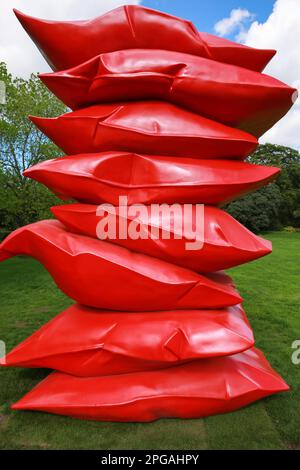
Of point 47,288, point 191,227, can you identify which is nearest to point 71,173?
point 191,227

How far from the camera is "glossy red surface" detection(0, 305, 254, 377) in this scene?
2.77 m

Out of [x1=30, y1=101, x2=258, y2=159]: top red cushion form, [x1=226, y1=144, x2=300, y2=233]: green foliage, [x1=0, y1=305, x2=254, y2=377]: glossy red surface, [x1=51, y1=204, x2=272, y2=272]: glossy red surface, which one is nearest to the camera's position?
[x1=0, y1=305, x2=254, y2=377]: glossy red surface

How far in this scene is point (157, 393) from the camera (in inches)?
110

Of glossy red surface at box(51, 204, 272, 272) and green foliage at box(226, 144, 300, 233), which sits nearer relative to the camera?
glossy red surface at box(51, 204, 272, 272)

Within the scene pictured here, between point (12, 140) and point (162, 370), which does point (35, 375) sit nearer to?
point (162, 370)

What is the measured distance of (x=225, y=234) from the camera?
2.95 m

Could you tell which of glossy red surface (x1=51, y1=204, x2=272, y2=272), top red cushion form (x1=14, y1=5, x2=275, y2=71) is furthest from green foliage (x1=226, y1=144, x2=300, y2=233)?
glossy red surface (x1=51, y1=204, x2=272, y2=272)

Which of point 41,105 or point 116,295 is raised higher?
point 41,105

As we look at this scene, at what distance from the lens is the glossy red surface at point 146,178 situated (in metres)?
2.95

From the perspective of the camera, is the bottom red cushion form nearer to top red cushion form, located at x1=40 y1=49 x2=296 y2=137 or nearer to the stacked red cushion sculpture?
the stacked red cushion sculpture

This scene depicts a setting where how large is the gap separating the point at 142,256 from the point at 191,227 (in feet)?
1.62

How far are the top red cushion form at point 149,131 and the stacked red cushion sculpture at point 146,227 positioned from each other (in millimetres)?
13

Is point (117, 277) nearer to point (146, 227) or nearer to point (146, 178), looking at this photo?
point (146, 227)

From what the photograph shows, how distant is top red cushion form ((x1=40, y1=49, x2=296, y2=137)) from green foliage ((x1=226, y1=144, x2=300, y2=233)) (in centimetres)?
1785
